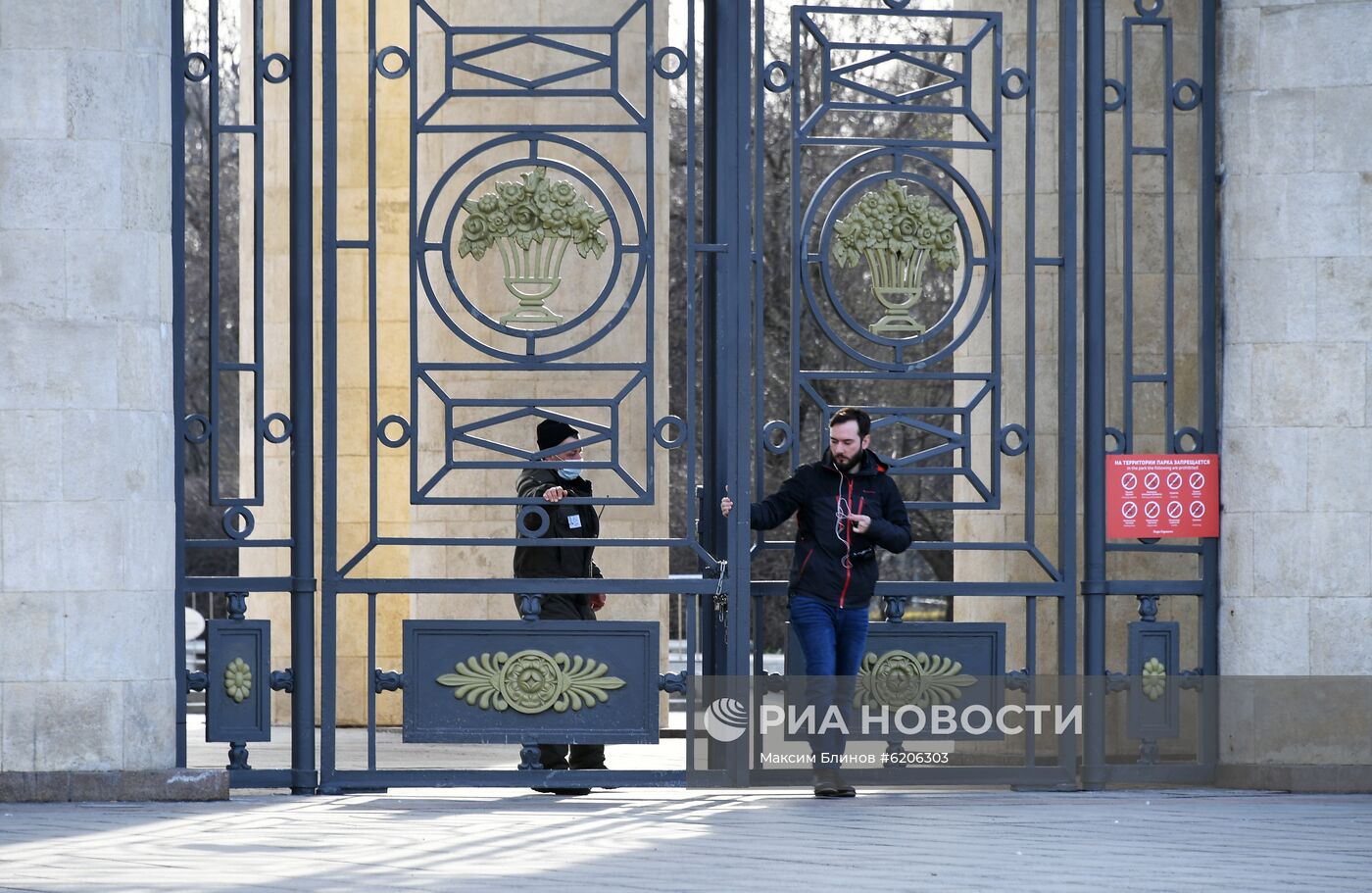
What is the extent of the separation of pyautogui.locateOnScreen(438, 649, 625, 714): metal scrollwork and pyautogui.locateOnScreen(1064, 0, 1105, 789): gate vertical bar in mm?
2195

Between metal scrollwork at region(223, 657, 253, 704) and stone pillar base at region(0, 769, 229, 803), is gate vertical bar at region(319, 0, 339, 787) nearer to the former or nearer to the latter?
metal scrollwork at region(223, 657, 253, 704)

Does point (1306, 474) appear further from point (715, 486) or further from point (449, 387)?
point (449, 387)

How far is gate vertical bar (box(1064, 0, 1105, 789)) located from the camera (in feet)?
32.5

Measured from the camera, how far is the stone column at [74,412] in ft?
29.2

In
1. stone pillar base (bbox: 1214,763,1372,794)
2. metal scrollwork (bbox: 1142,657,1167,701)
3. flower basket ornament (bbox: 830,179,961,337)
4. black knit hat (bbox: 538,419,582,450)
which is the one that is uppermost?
flower basket ornament (bbox: 830,179,961,337)

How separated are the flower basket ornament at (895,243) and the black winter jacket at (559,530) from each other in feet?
5.06

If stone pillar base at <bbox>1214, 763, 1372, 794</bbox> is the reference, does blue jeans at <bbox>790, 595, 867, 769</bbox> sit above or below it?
above

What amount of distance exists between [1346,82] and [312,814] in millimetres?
5493

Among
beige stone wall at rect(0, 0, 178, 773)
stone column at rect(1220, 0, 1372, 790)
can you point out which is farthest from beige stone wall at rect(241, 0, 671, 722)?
stone column at rect(1220, 0, 1372, 790)

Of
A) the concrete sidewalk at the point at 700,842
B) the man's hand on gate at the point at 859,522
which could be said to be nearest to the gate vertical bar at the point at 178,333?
the concrete sidewalk at the point at 700,842

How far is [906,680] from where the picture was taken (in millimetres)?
9812

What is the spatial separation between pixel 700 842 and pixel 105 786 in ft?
8.71

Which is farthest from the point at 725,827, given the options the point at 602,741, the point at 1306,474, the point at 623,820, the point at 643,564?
the point at 643,564

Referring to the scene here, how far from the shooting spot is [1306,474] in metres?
9.77
